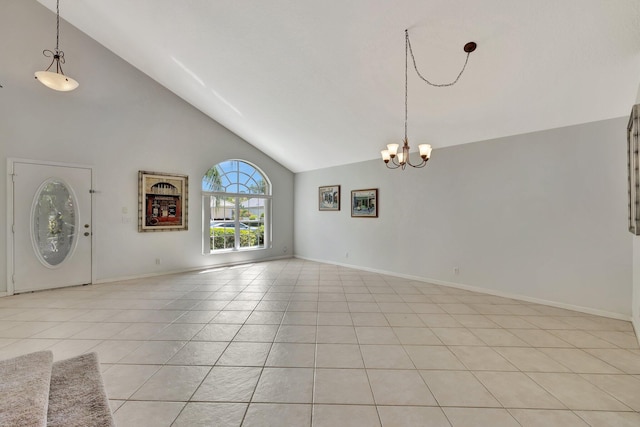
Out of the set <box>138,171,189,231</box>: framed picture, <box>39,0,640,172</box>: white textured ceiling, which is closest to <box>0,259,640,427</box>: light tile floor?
<box>138,171,189,231</box>: framed picture

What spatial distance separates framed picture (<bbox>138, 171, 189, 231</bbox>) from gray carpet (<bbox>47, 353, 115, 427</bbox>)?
394 centimetres

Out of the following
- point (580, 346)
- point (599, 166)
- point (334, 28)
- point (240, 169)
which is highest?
point (334, 28)

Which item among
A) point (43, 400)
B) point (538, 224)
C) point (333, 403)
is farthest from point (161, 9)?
point (538, 224)

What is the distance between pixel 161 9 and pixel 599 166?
6.01 meters

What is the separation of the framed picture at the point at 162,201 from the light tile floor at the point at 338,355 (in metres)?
1.61

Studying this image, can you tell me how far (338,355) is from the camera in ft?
7.57

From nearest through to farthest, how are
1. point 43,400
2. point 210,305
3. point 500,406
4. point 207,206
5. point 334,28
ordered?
point 43,400, point 500,406, point 334,28, point 210,305, point 207,206

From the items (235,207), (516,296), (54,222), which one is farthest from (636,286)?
(54,222)

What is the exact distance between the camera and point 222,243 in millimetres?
6332

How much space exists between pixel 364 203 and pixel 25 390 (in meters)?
5.33

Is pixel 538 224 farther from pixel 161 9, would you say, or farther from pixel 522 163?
pixel 161 9

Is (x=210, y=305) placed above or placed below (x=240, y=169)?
below

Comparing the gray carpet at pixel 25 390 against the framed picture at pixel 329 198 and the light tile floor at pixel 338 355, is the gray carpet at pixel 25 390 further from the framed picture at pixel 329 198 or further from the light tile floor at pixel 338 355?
the framed picture at pixel 329 198

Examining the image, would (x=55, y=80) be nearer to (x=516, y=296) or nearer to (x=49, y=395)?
(x=49, y=395)
